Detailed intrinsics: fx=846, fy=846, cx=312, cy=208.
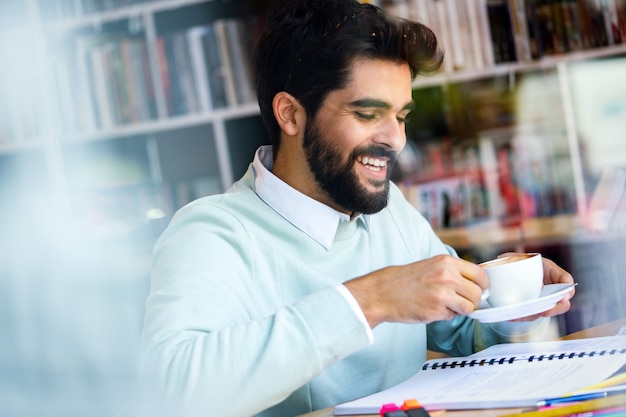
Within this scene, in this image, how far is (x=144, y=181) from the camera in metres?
2.48

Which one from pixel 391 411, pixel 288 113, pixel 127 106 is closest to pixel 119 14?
pixel 127 106

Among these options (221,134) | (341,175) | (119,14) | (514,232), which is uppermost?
(119,14)

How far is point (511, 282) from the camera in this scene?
2.85 ft

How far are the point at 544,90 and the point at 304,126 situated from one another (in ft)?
4.03

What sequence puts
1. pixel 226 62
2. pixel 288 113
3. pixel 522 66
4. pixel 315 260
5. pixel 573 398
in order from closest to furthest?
pixel 573 398, pixel 315 260, pixel 288 113, pixel 522 66, pixel 226 62

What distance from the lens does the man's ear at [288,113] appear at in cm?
118

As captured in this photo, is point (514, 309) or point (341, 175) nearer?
point (514, 309)

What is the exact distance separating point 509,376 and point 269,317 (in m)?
0.24

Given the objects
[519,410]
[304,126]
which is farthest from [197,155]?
[519,410]

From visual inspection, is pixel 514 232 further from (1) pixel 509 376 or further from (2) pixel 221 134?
(1) pixel 509 376

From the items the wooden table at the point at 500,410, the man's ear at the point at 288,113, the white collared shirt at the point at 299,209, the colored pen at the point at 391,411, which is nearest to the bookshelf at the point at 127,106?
the man's ear at the point at 288,113

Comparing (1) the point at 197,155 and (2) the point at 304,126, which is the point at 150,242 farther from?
(2) the point at 304,126

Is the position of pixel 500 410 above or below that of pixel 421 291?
below

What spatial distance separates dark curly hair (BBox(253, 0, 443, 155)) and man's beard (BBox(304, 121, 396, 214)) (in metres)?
0.05
